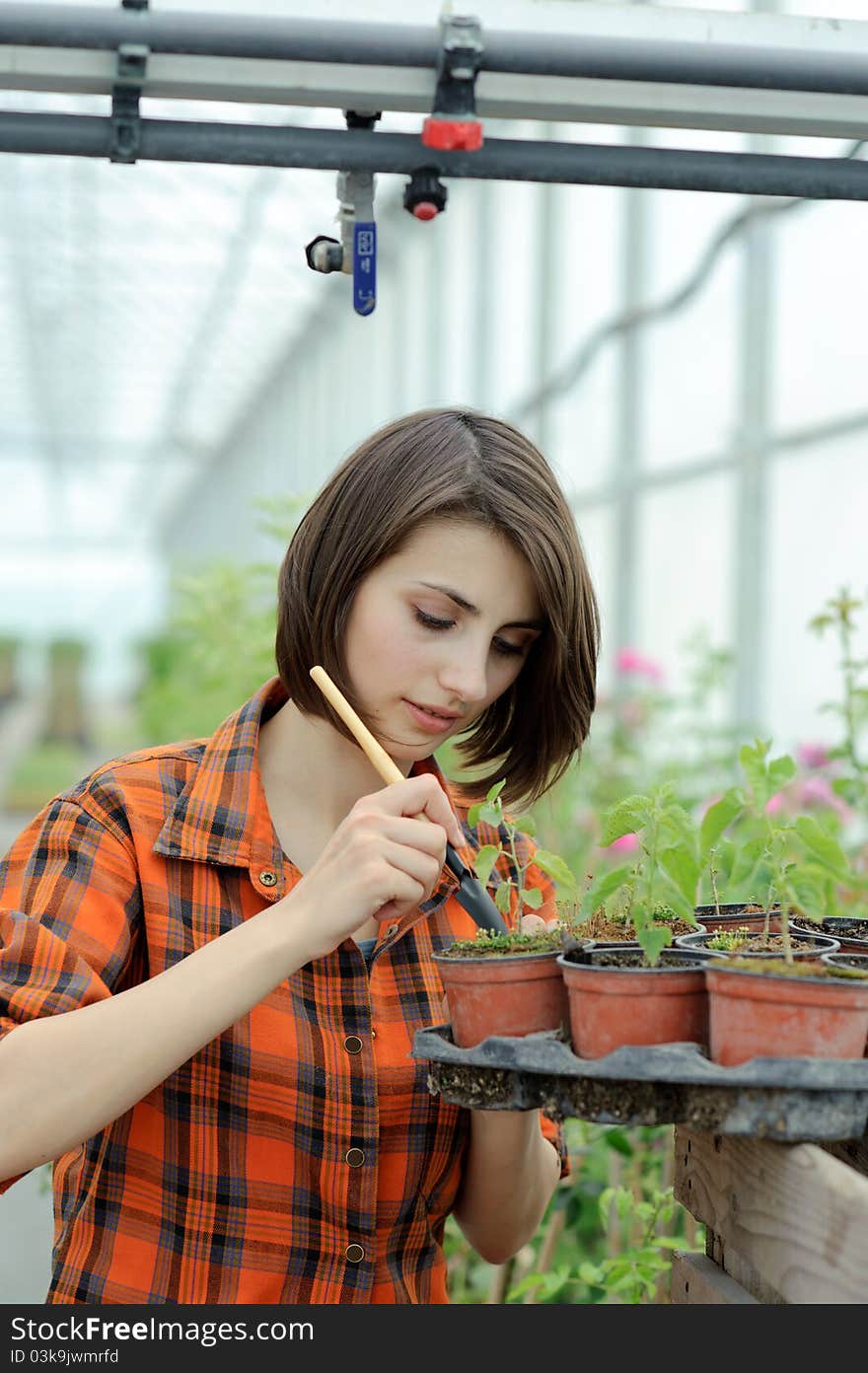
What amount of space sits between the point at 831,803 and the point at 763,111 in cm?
195

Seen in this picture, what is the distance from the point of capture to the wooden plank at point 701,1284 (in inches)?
36.6

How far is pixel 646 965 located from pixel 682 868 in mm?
77

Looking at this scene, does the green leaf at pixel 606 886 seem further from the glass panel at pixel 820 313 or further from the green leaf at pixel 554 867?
the glass panel at pixel 820 313

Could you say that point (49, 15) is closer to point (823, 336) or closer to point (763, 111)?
point (763, 111)

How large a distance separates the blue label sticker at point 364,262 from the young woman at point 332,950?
0.26m

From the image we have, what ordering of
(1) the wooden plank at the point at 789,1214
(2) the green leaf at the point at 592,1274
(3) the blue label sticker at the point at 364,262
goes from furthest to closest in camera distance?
(2) the green leaf at the point at 592,1274 → (3) the blue label sticker at the point at 364,262 → (1) the wooden plank at the point at 789,1214

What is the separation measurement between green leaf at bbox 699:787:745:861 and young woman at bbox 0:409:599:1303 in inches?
7.8

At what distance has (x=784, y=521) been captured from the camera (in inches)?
166

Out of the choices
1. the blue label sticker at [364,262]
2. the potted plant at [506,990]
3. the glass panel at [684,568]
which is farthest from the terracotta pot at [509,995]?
the glass panel at [684,568]

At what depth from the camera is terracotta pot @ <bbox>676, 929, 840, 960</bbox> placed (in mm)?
922

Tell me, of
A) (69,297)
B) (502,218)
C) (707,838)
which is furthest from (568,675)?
(69,297)

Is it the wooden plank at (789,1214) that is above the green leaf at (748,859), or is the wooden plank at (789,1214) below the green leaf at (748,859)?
below

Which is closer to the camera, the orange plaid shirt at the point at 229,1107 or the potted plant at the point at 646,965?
the potted plant at the point at 646,965

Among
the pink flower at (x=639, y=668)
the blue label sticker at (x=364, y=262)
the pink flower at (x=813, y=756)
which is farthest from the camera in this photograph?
the pink flower at (x=639, y=668)
